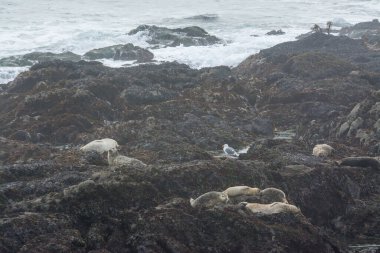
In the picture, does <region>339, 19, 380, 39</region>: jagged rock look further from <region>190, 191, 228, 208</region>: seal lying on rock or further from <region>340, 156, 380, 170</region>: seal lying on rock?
<region>190, 191, 228, 208</region>: seal lying on rock

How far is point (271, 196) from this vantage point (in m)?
10.6

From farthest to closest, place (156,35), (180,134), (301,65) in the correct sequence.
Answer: (156,35) < (301,65) < (180,134)

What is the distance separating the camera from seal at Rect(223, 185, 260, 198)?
10.6 m

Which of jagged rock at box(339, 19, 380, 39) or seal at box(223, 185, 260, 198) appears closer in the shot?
seal at box(223, 185, 260, 198)

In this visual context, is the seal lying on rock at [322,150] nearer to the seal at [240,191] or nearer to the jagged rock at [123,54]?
the seal at [240,191]

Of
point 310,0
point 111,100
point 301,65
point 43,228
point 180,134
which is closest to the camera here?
point 43,228

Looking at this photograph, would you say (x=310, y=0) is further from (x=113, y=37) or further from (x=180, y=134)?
(x=180, y=134)

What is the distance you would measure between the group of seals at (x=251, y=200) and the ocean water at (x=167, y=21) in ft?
78.7

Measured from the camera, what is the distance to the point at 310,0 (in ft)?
253

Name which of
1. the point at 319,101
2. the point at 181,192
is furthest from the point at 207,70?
the point at 181,192

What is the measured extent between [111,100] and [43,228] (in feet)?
43.9

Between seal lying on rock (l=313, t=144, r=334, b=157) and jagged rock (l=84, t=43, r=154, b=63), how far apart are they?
21628 millimetres

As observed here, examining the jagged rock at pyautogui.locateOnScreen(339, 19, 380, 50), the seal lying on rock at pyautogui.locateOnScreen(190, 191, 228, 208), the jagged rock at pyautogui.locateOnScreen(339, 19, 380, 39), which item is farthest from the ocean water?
the seal lying on rock at pyautogui.locateOnScreen(190, 191, 228, 208)

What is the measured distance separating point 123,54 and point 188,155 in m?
23.8
